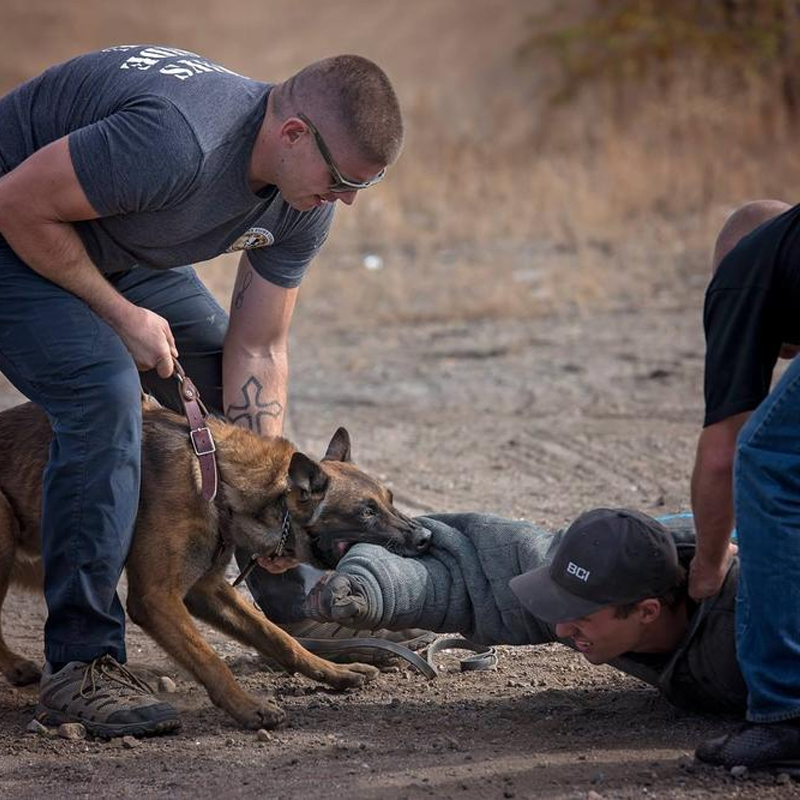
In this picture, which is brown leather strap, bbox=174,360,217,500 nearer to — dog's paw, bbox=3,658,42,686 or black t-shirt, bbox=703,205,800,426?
dog's paw, bbox=3,658,42,686

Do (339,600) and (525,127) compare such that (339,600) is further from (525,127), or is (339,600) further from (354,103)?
(525,127)

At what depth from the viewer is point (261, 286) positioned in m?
5.11

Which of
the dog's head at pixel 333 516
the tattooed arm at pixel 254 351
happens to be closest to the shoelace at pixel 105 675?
the dog's head at pixel 333 516

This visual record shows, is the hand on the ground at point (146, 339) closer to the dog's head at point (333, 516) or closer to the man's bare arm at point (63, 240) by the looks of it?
the man's bare arm at point (63, 240)

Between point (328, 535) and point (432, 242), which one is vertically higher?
point (432, 242)

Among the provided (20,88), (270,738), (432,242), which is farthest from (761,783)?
(432,242)

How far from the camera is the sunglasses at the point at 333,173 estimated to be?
4.24 metres

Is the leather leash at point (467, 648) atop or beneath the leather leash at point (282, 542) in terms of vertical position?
beneath

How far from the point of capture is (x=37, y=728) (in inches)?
173

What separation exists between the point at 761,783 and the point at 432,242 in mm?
10166

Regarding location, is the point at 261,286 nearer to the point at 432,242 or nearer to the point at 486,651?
the point at 486,651

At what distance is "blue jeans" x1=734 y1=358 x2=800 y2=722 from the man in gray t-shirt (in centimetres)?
151

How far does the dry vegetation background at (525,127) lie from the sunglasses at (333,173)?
22.1ft

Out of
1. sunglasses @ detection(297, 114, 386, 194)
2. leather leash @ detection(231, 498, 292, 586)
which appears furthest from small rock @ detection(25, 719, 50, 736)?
sunglasses @ detection(297, 114, 386, 194)
